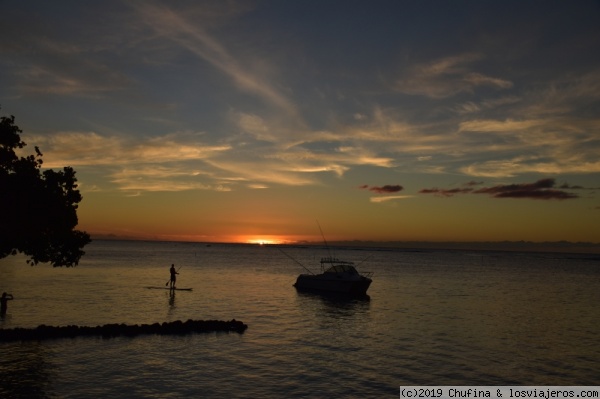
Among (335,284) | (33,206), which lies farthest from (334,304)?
(33,206)

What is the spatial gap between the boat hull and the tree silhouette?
32097mm

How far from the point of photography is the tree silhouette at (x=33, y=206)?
70.6 feet

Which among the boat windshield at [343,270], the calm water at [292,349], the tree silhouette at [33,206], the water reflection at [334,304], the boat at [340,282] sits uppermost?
the tree silhouette at [33,206]

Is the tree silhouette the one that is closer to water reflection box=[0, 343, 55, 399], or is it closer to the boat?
water reflection box=[0, 343, 55, 399]

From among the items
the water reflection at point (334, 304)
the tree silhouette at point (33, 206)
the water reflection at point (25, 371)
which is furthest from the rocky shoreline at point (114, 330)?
the water reflection at point (334, 304)

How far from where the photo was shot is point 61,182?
23844 mm

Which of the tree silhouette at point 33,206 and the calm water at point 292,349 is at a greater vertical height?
the tree silhouette at point 33,206

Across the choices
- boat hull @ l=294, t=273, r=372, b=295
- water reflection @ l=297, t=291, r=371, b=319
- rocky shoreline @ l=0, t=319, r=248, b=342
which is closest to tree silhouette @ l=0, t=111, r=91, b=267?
rocky shoreline @ l=0, t=319, r=248, b=342

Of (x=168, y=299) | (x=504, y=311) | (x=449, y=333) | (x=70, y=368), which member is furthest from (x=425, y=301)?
(x=70, y=368)

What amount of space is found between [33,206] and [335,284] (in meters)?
36.1

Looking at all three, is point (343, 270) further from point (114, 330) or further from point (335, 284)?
point (114, 330)

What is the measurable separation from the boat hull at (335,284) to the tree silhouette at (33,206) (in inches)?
1264

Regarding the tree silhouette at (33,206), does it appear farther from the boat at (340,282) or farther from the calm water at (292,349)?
the boat at (340,282)

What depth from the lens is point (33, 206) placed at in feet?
71.9
